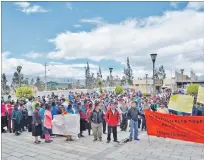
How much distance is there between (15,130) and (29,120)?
927 mm

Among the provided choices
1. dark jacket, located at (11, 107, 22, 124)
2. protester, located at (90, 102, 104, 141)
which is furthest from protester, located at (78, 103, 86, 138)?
dark jacket, located at (11, 107, 22, 124)

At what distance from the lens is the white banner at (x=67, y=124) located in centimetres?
1041

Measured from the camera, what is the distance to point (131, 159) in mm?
7645

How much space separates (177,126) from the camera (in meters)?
9.12

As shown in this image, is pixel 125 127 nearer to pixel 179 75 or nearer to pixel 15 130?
pixel 15 130

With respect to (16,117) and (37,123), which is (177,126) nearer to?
(37,123)

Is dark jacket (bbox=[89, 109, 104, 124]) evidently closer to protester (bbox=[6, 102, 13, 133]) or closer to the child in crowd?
the child in crowd

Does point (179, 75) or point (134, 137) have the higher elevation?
point (179, 75)

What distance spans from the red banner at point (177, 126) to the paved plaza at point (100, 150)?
1.29ft

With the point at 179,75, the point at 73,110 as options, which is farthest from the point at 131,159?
the point at 179,75

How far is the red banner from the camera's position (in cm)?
873

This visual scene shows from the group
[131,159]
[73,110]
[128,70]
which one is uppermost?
[128,70]

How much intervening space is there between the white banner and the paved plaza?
0.38 m

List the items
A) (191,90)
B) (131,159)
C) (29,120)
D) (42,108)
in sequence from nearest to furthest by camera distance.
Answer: (131,159)
(42,108)
(29,120)
(191,90)
